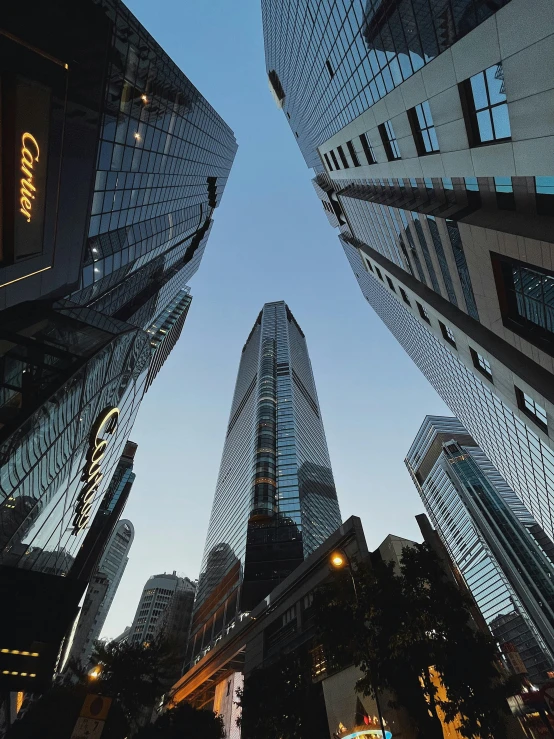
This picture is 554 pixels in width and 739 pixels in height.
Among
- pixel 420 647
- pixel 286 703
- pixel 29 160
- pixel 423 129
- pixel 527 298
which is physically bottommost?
pixel 420 647

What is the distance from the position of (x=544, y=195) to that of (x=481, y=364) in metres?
17.3

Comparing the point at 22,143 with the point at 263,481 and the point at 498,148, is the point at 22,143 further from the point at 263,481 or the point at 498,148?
the point at 263,481

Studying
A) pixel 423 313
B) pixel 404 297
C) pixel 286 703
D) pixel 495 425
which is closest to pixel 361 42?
pixel 423 313

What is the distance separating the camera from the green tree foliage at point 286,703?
24.6 metres

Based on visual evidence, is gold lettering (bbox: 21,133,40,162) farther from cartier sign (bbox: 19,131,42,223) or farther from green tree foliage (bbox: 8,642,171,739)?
green tree foliage (bbox: 8,642,171,739)

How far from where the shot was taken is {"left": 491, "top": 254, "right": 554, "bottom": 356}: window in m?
21.2

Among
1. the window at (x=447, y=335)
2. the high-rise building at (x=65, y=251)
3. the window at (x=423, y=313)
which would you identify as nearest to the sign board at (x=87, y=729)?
the high-rise building at (x=65, y=251)

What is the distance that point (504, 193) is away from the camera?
2252 cm

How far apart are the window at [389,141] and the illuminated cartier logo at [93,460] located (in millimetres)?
30207

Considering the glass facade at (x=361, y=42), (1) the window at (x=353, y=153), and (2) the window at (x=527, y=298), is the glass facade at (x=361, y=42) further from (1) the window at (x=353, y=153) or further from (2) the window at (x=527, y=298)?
(2) the window at (x=527, y=298)

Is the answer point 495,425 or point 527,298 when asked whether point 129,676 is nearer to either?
point 527,298

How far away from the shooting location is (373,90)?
102 feet

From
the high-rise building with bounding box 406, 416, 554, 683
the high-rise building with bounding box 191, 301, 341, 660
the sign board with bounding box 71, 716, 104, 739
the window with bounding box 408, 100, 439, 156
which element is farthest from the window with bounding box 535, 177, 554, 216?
the high-rise building with bounding box 406, 416, 554, 683

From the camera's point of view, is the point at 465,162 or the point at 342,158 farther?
the point at 342,158
